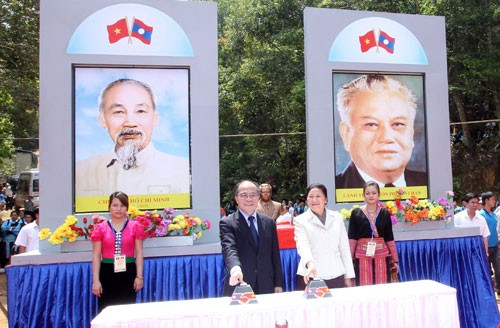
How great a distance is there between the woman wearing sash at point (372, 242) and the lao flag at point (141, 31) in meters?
2.74

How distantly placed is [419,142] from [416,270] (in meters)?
1.60

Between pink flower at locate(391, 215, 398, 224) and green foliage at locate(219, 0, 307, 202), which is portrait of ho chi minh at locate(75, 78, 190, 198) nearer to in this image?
pink flower at locate(391, 215, 398, 224)

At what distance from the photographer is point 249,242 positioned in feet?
9.48

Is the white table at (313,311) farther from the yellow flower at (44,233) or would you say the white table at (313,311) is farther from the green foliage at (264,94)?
the green foliage at (264,94)

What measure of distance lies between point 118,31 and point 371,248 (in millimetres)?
3266

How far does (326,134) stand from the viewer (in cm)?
523

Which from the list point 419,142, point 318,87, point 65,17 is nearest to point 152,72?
point 65,17

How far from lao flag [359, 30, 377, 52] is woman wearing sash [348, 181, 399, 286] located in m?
2.35

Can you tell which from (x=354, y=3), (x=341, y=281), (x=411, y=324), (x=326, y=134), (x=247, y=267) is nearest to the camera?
(x=411, y=324)

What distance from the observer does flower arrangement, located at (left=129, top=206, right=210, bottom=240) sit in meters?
4.30

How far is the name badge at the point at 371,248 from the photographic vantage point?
3623 millimetres

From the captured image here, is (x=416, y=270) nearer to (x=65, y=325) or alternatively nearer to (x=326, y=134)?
(x=326, y=134)

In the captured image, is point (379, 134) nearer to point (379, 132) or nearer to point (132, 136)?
point (379, 132)

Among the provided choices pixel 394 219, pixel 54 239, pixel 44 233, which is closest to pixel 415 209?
pixel 394 219
